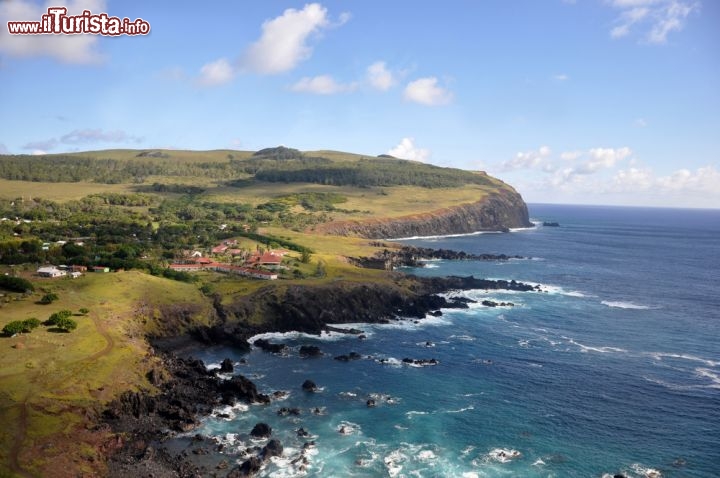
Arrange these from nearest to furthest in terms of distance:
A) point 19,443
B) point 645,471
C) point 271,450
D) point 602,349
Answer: point 19,443 → point 645,471 → point 271,450 → point 602,349

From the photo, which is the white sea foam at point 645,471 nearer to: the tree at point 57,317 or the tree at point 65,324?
the tree at point 65,324

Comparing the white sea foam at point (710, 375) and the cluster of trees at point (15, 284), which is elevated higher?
the cluster of trees at point (15, 284)

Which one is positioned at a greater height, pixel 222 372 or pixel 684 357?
pixel 684 357

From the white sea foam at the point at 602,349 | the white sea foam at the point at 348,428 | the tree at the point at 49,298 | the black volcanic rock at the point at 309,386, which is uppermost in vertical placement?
the tree at the point at 49,298

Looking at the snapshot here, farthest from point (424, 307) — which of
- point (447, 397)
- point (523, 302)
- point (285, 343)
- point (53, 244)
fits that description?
point (53, 244)

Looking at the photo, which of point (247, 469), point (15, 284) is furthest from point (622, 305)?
point (15, 284)

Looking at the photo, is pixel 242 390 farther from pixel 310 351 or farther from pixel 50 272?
pixel 50 272

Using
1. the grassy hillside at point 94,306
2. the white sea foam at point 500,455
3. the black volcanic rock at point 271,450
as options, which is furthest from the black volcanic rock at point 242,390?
the white sea foam at point 500,455
